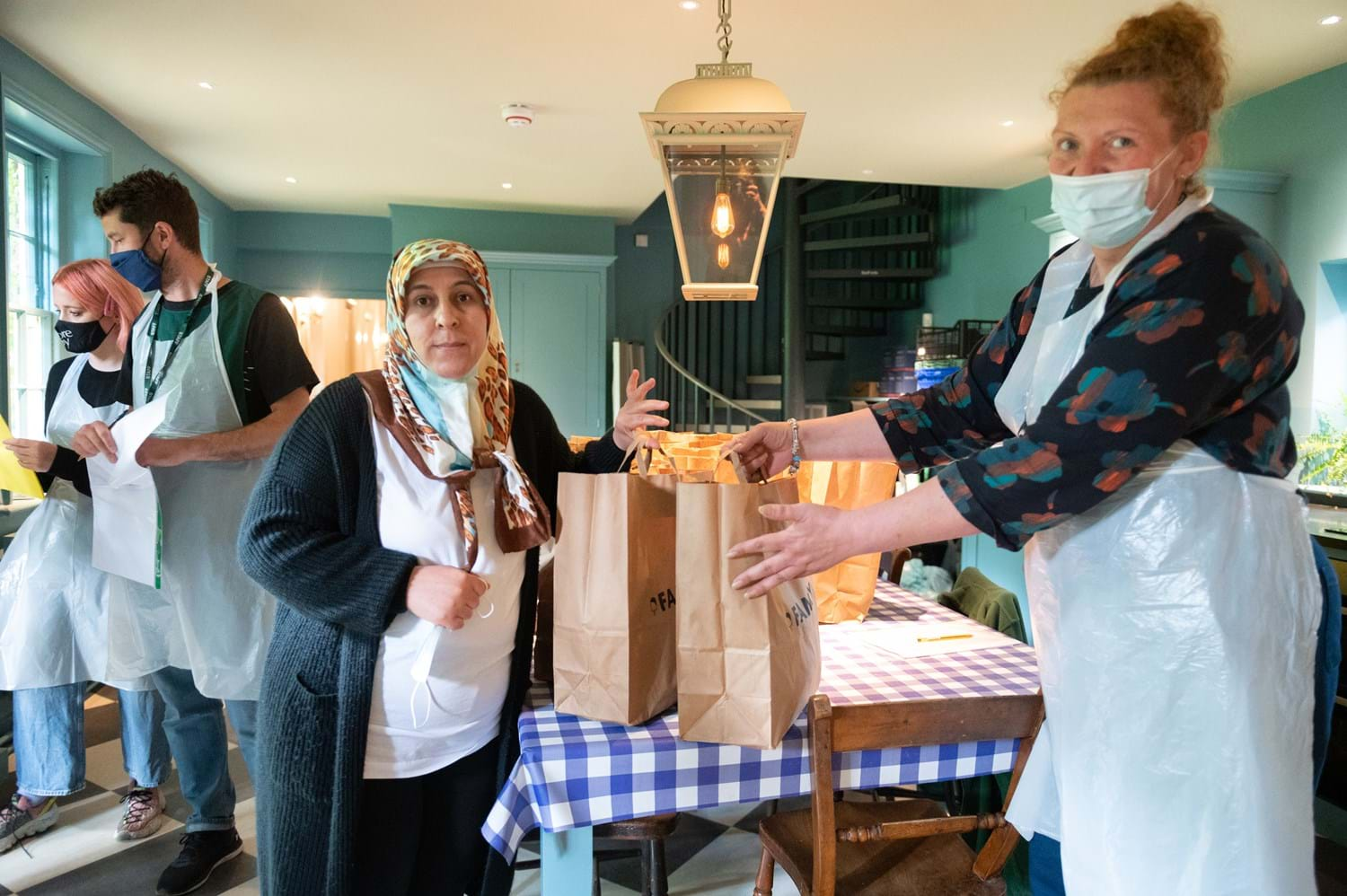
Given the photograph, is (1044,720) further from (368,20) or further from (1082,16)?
(368,20)

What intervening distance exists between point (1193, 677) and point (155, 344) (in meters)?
2.23

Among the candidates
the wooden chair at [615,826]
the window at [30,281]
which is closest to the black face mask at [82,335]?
the wooden chair at [615,826]

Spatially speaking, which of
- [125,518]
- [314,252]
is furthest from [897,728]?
[314,252]

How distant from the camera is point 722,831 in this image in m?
2.58

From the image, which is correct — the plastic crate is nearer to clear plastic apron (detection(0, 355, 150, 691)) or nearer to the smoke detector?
the smoke detector

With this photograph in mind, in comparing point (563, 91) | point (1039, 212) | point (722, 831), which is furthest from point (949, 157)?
point (722, 831)

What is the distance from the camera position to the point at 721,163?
5.73ft

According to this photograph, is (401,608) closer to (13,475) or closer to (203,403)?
(203,403)

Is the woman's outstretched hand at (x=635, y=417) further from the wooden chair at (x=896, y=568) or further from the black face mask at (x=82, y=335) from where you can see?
the black face mask at (x=82, y=335)

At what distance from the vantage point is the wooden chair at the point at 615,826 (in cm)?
145

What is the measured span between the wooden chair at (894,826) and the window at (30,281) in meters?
4.23

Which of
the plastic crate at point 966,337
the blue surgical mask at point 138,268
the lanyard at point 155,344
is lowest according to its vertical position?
the lanyard at point 155,344

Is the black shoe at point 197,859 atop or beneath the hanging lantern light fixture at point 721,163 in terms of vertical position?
beneath

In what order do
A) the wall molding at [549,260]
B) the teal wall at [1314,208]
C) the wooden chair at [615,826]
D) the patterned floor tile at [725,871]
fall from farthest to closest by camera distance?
the wall molding at [549,260] → the teal wall at [1314,208] → the patterned floor tile at [725,871] → the wooden chair at [615,826]
